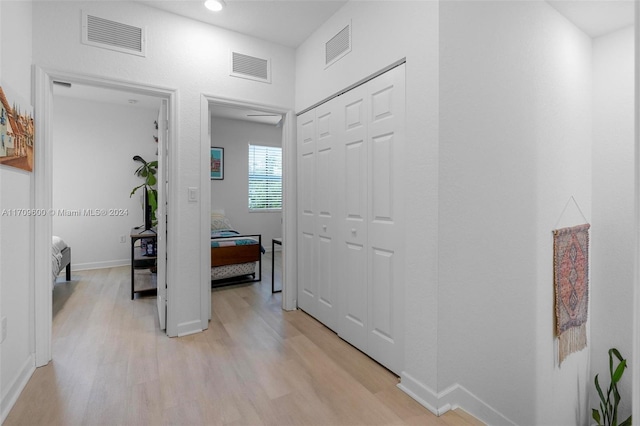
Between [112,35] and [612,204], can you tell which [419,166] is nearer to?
[612,204]

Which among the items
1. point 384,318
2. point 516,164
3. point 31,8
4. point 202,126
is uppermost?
point 31,8

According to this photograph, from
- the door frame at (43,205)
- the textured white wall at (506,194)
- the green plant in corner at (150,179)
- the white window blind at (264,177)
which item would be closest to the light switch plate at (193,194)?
the door frame at (43,205)

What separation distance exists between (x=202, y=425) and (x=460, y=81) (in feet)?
7.65

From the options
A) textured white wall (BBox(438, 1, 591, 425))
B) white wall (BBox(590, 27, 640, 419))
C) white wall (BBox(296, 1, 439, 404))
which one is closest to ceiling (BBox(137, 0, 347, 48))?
white wall (BBox(296, 1, 439, 404))

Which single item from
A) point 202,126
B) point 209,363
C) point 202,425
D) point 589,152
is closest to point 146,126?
point 202,126

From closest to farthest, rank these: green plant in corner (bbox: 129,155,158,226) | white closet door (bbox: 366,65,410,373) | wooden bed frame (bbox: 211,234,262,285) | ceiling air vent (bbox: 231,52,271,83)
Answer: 1. white closet door (bbox: 366,65,410,373)
2. ceiling air vent (bbox: 231,52,271,83)
3. wooden bed frame (bbox: 211,234,262,285)
4. green plant in corner (bbox: 129,155,158,226)

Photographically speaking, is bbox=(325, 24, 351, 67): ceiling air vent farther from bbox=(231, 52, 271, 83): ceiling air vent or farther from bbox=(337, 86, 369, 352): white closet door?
bbox=(231, 52, 271, 83): ceiling air vent

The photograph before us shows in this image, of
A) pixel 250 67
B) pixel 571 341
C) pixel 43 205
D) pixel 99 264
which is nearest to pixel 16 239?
pixel 43 205

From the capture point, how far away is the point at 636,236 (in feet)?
2.01

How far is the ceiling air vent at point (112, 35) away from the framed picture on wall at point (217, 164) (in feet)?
12.3

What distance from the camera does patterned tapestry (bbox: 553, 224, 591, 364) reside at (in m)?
2.53

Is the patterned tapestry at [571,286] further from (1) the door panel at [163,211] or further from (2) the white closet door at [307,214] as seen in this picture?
(1) the door panel at [163,211]

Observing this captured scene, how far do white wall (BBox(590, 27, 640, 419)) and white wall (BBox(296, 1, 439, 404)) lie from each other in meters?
2.32

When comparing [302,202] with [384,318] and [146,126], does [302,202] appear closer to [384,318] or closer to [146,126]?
[384,318]
